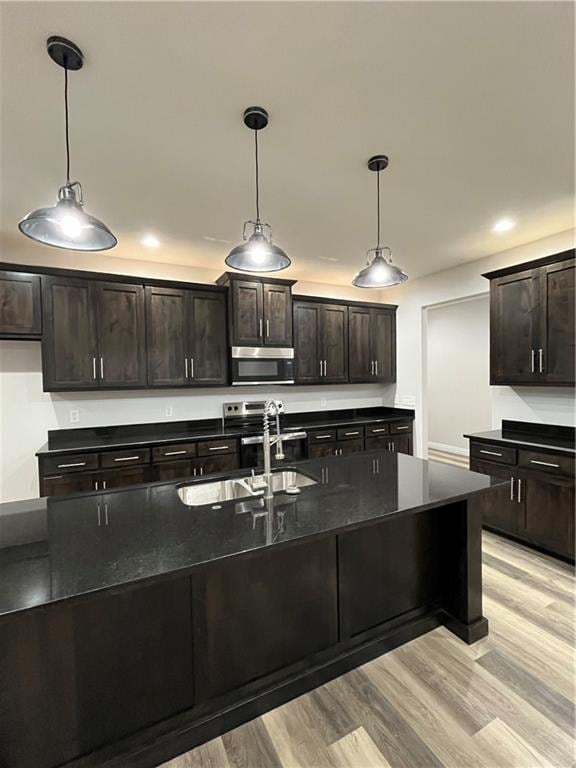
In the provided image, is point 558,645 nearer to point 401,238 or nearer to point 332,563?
point 332,563

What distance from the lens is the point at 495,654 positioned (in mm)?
1958

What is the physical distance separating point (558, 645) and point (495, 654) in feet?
1.29

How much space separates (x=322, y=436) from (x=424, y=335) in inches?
78.3

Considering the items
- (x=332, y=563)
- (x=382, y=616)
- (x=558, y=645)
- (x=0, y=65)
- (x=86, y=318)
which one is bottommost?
(x=558, y=645)

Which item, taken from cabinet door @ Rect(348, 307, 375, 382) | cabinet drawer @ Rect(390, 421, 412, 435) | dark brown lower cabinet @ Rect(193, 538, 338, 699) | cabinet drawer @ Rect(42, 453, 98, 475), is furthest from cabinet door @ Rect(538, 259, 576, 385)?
cabinet drawer @ Rect(42, 453, 98, 475)

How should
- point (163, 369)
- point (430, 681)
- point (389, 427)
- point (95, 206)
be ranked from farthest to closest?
point (389, 427)
point (163, 369)
point (95, 206)
point (430, 681)

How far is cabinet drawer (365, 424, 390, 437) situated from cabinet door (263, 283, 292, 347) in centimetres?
148

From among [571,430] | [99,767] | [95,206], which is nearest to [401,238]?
[571,430]

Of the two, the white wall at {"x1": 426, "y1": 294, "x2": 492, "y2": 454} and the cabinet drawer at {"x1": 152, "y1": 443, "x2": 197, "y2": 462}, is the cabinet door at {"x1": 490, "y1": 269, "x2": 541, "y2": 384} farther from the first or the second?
the cabinet drawer at {"x1": 152, "y1": 443, "x2": 197, "y2": 462}

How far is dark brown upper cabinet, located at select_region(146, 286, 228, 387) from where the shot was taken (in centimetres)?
368

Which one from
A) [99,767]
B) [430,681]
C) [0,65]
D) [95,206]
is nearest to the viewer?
[99,767]

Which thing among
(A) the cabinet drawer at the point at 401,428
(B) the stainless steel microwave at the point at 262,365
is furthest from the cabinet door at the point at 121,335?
(A) the cabinet drawer at the point at 401,428

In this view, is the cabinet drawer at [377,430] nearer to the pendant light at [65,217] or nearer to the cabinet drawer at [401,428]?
the cabinet drawer at [401,428]

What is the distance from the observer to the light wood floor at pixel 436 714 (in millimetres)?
1449
